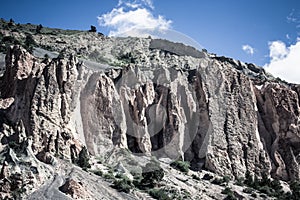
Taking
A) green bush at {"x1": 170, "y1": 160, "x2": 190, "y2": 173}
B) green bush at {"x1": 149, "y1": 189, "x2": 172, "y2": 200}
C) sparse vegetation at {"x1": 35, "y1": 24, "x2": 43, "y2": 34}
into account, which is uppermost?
sparse vegetation at {"x1": 35, "y1": 24, "x2": 43, "y2": 34}

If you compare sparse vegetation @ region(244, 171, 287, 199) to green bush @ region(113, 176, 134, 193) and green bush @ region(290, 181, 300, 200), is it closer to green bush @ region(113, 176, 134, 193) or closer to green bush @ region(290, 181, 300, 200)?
green bush @ region(290, 181, 300, 200)

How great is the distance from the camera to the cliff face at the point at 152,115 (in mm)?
39188

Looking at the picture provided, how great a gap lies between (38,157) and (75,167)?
310 centimetres

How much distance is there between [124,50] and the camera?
82.1m

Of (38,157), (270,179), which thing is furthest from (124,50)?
(38,157)

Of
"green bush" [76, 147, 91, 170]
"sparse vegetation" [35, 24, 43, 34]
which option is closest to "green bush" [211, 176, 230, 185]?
"green bush" [76, 147, 91, 170]

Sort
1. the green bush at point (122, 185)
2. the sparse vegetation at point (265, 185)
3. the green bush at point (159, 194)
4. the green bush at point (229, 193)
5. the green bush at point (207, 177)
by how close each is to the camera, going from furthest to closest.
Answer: the green bush at point (207, 177) < the sparse vegetation at point (265, 185) < the green bush at point (229, 193) < the green bush at point (159, 194) < the green bush at point (122, 185)

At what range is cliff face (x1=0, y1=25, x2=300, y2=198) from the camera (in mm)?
39188

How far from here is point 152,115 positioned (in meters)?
48.7

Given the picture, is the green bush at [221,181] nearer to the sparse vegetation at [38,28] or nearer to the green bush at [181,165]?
the green bush at [181,165]

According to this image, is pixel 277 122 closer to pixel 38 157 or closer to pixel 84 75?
pixel 84 75

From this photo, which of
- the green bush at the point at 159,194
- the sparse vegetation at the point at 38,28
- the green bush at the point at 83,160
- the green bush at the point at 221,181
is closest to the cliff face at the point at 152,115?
the green bush at the point at 83,160

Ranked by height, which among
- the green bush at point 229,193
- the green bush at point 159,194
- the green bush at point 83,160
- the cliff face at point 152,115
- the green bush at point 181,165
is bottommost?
the green bush at point 159,194

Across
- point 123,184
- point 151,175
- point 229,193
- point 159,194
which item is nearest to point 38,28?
point 151,175
